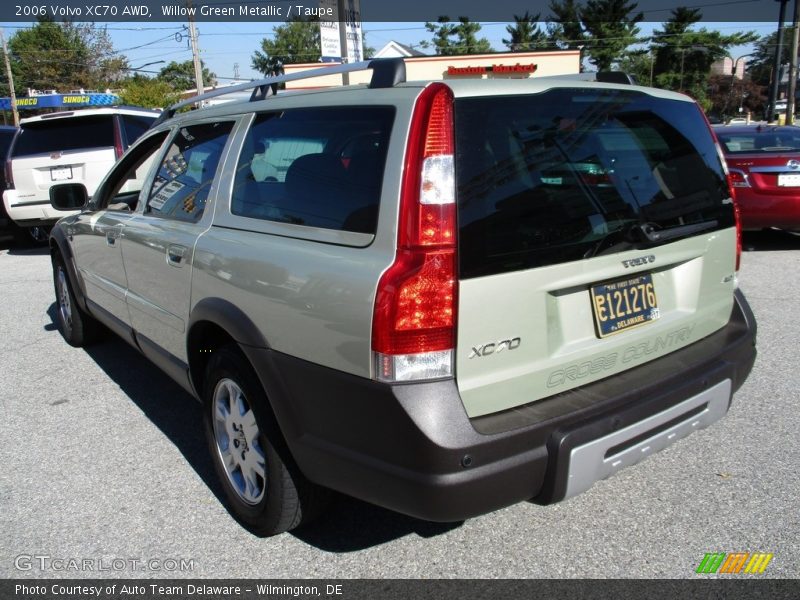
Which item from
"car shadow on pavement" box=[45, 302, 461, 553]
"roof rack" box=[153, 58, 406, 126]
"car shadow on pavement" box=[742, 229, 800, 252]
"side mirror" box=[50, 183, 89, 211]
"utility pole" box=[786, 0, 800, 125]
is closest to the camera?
"roof rack" box=[153, 58, 406, 126]

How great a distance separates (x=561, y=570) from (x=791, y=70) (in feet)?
109

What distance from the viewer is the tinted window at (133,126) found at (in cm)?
945

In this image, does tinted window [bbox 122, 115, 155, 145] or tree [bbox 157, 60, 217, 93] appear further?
tree [bbox 157, 60, 217, 93]

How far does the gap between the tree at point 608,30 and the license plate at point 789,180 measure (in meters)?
51.8

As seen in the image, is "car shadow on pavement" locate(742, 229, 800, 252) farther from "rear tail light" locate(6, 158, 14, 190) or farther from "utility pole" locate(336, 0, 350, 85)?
"rear tail light" locate(6, 158, 14, 190)

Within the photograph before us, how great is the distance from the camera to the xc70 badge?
2.07 metres

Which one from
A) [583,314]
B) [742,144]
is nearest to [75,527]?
[583,314]

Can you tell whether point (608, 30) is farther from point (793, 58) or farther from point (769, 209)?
point (769, 209)

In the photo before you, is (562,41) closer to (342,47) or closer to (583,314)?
(342,47)

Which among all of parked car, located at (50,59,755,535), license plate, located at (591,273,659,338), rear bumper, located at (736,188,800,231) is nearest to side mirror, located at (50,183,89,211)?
parked car, located at (50,59,755,535)

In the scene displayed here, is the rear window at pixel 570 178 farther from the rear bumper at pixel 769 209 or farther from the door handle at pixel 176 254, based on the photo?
the rear bumper at pixel 769 209

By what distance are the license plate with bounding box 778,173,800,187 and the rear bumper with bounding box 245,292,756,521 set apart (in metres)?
6.14
